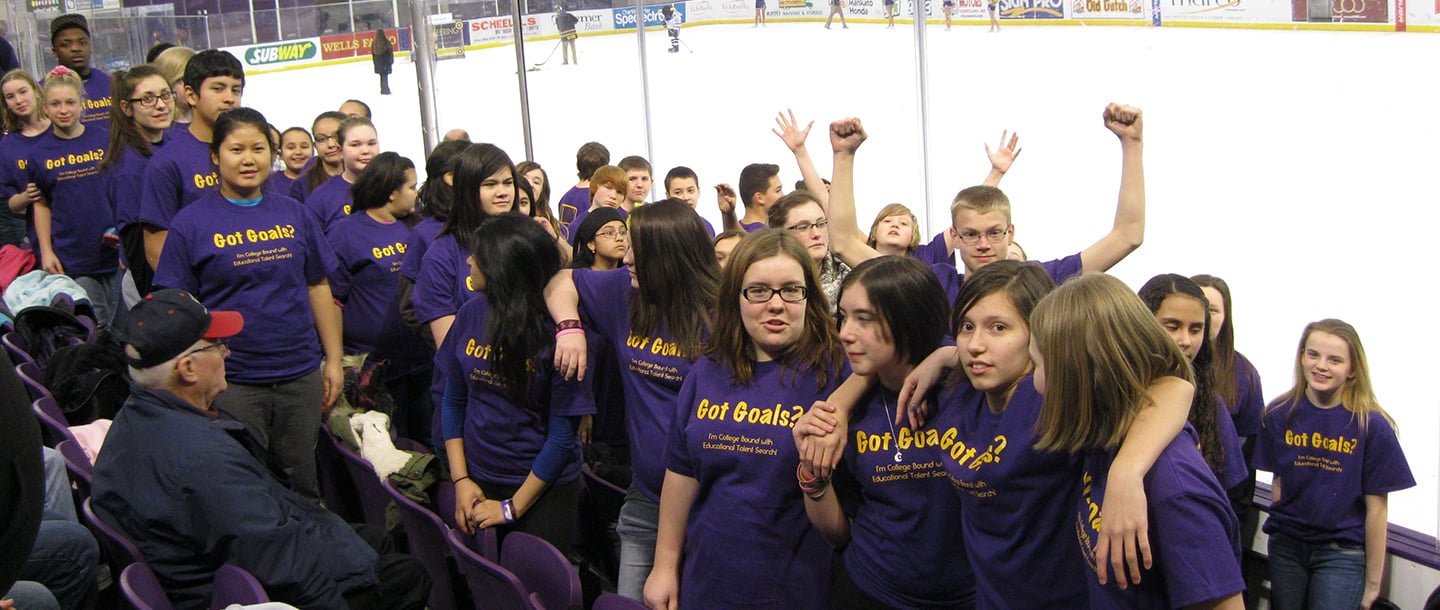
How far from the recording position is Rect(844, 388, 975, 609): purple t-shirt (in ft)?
6.57

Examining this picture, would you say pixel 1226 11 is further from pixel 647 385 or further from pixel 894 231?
pixel 647 385

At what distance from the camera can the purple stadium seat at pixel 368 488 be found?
3.30m

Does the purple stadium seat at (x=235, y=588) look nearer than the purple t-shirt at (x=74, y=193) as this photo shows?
Yes

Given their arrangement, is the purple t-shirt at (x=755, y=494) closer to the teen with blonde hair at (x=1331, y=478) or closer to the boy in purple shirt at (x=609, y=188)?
the teen with blonde hair at (x=1331, y=478)

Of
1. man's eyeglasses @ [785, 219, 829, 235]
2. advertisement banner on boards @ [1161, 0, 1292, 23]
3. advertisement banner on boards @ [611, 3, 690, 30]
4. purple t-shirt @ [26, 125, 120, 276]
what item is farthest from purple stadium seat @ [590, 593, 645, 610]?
advertisement banner on boards @ [611, 3, 690, 30]

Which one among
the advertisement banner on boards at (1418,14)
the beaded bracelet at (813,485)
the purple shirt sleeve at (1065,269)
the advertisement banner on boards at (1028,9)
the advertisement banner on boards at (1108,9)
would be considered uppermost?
the advertisement banner on boards at (1028,9)

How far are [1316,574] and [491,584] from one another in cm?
212

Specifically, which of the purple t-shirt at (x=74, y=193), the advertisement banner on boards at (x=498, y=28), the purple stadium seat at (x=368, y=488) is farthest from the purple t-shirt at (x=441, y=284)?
the advertisement banner on boards at (x=498, y=28)

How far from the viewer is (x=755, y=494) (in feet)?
7.22

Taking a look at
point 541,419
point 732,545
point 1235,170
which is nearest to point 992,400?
point 732,545

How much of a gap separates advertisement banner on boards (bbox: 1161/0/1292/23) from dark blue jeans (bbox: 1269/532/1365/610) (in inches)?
77.1

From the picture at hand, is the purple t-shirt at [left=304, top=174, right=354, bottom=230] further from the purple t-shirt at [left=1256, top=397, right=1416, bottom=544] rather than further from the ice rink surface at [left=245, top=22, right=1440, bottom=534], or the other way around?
the purple t-shirt at [left=1256, top=397, right=1416, bottom=544]

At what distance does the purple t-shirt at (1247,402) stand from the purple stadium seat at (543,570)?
1.84 metres

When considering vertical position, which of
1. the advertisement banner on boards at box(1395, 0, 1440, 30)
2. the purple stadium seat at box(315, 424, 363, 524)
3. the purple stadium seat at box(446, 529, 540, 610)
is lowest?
the purple stadium seat at box(315, 424, 363, 524)
